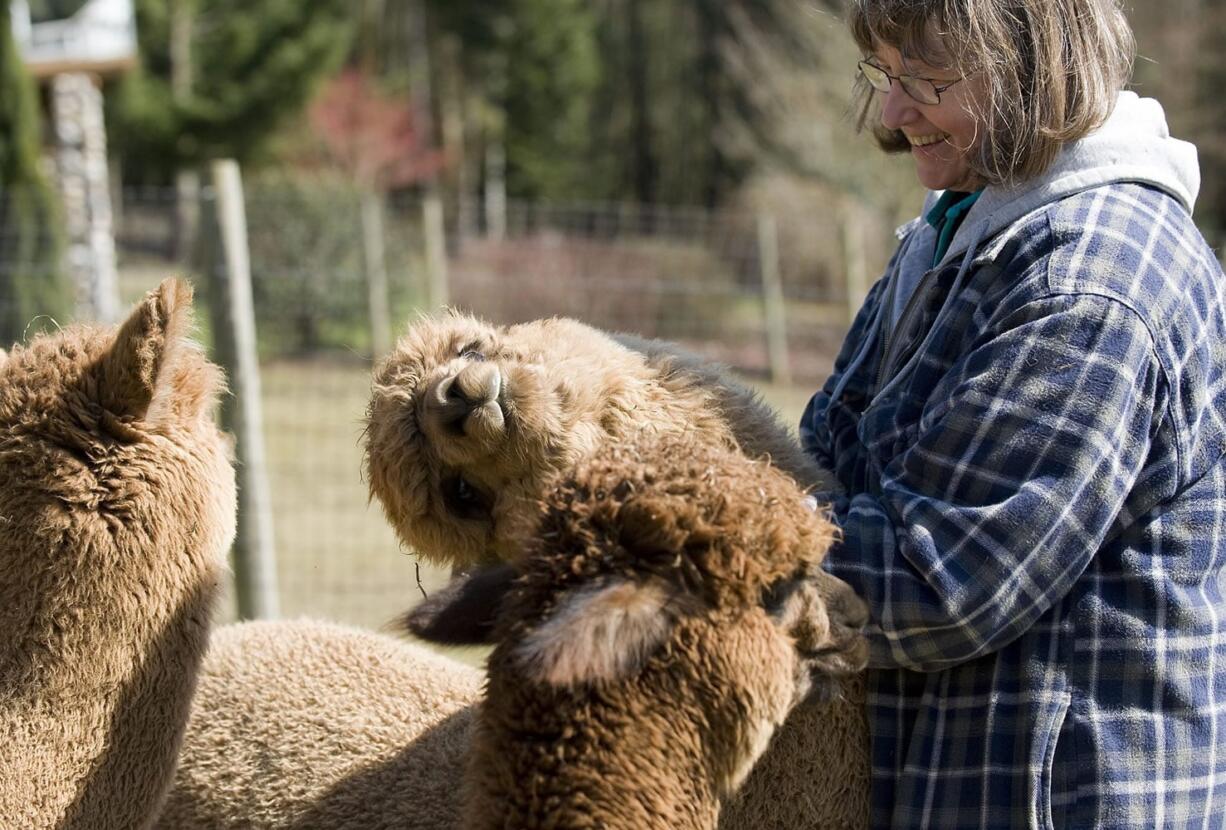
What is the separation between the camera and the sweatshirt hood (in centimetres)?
217

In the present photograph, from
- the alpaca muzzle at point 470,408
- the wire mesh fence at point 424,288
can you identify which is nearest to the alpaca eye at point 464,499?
the alpaca muzzle at point 470,408

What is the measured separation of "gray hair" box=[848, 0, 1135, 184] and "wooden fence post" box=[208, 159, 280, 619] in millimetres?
2964

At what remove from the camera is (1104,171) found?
2166 millimetres

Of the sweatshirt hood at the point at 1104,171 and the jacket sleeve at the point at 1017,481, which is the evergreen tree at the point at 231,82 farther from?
the jacket sleeve at the point at 1017,481

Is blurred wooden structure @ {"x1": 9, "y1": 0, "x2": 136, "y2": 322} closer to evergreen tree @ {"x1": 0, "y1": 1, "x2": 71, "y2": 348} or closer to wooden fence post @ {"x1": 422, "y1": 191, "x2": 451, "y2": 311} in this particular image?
evergreen tree @ {"x1": 0, "y1": 1, "x2": 71, "y2": 348}

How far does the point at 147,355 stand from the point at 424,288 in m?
14.1

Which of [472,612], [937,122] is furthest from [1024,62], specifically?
[472,612]

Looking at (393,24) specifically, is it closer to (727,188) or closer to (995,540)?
(727,188)

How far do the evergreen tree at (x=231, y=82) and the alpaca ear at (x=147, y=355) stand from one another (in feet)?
96.9

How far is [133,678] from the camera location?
7.18 feet

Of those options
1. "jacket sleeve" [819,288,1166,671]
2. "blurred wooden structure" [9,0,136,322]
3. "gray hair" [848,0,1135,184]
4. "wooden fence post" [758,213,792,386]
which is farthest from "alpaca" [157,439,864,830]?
"wooden fence post" [758,213,792,386]

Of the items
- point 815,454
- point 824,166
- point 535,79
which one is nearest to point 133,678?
point 815,454

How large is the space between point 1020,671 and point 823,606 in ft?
1.25

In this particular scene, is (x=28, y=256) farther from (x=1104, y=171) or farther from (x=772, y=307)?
(x=1104, y=171)
